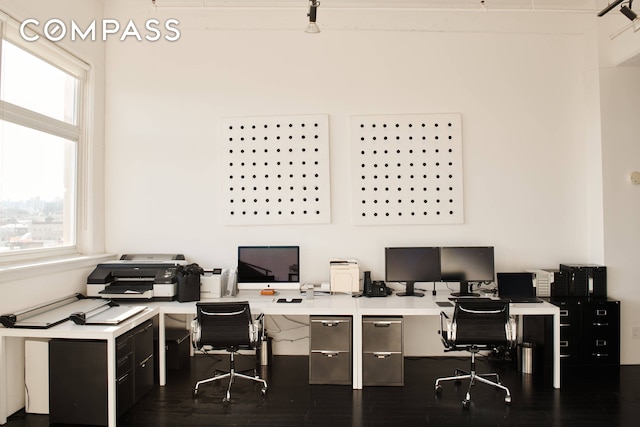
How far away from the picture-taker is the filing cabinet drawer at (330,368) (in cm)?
346

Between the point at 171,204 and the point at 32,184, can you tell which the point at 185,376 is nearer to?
the point at 171,204

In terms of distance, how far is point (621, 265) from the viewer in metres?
3.97

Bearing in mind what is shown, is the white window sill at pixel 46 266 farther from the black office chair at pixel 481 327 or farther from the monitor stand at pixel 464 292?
the monitor stand at pixel 464 292

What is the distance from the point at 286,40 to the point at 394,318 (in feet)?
10.3

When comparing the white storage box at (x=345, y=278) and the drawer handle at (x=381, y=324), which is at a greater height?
the white storage box at (x=345, y=278)

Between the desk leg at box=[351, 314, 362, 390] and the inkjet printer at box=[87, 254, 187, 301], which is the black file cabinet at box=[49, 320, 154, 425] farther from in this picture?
the desk leg at box=[351, 314, 362, 390]

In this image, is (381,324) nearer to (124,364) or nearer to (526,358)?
(526,358)

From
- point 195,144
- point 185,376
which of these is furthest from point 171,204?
point 185,376

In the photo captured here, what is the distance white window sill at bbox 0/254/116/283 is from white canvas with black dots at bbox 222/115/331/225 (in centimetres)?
138

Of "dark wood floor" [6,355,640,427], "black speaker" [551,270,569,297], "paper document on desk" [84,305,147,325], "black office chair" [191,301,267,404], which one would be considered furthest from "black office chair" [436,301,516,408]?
"paper document on desk" [84,305,147,325]

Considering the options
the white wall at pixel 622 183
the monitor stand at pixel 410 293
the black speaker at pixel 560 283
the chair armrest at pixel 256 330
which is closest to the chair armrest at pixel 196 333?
the chair armrest at pixel 256 330

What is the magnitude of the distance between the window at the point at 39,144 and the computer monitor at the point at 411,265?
10.7ft

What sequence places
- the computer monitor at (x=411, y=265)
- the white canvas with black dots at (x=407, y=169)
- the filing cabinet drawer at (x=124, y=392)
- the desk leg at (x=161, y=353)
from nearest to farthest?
1. the filing cabinet drawer at (x=124, y=392)
2. the desk leg at (x=161, y=353)
3. the computer monitor at (x=411, y=265)
4. the white canvas with black dots at (x=407, y=169)

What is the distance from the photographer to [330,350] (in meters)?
3.47
